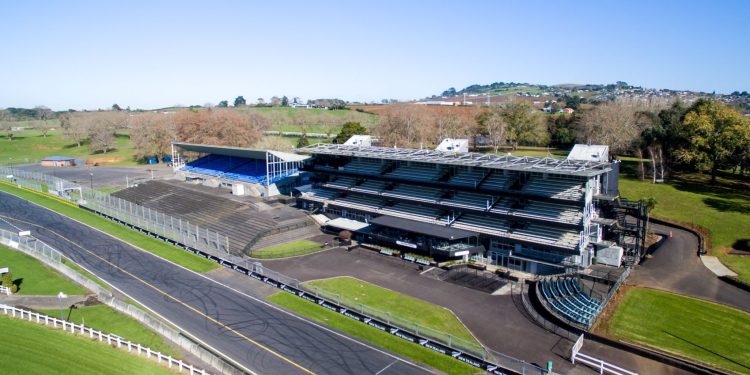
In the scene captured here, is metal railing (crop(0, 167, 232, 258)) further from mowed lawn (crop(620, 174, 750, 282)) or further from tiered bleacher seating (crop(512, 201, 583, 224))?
mowed lawn (crop(620, 174, 750, 282))

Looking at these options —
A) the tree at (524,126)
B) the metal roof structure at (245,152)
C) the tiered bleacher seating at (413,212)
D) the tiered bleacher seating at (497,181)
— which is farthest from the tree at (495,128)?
the tiered bleacher seating at (497,181)

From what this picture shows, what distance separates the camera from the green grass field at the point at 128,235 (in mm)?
52797

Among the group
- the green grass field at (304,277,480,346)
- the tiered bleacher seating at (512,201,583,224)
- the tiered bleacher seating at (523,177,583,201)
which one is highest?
the tiered bleacher seating at (523,177,583,201)

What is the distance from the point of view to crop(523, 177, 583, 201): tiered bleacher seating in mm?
47375

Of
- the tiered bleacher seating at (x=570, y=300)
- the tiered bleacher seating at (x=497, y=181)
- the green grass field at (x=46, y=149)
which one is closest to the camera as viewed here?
the tiered bleacher seating at (x=570, y=300)

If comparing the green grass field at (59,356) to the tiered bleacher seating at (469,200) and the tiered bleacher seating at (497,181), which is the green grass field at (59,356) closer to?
the tiered bleacher seating at (469,200)

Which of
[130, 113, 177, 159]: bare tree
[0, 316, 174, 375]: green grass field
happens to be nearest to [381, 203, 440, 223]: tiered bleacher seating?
[0, 316, 174, 375]: green grass field

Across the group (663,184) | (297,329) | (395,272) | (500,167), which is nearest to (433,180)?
(500,167)

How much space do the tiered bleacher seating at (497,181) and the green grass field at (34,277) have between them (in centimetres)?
4207

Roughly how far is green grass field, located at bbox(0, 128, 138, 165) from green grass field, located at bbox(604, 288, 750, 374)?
437 ft

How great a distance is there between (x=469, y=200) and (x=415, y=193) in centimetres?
767

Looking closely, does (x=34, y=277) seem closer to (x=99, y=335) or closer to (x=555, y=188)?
(x=99, y=335)

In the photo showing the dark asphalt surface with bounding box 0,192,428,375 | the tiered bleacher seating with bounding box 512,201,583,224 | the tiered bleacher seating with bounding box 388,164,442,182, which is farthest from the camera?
the tiered bleacher seating with bounding box 388,164,442,182

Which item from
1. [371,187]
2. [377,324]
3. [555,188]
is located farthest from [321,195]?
[377,324]
